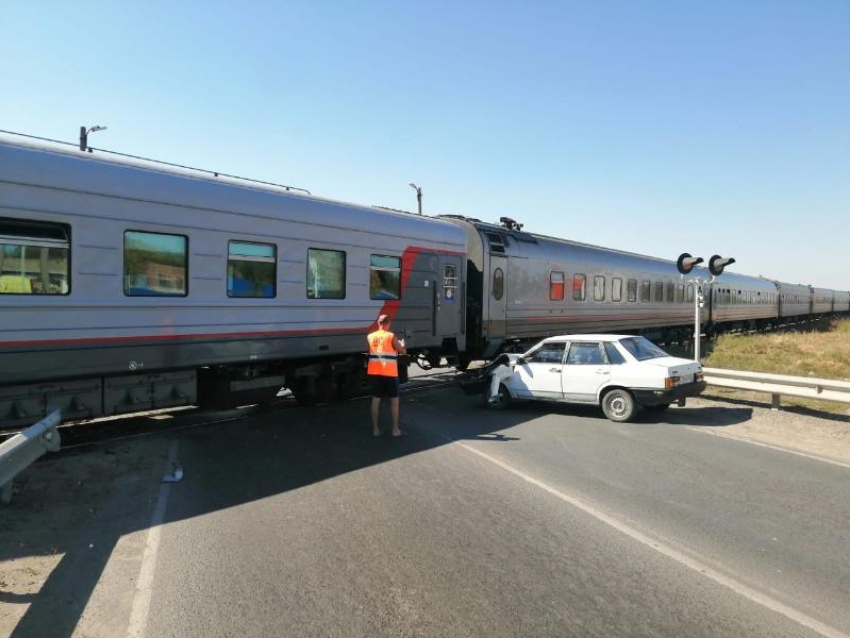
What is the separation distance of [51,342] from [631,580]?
21.5ft

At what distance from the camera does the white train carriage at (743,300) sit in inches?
1166

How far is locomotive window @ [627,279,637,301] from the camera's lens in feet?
68.6

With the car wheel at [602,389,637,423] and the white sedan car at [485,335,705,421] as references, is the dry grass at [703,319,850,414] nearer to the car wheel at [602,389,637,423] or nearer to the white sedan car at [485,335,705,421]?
the white sedan car at [485,335,705,421]

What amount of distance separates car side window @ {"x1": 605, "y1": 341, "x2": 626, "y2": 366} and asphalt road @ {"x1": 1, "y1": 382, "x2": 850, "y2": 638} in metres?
2.17

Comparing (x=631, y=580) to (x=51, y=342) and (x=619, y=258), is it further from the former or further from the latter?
(x=619, y=258)

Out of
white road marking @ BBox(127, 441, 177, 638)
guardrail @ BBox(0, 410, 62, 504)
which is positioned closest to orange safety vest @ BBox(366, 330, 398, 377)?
white road marking @ BBox(127, 441, 177, 638)

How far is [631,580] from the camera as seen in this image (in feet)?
13.5

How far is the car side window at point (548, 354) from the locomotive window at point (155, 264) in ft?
19.9

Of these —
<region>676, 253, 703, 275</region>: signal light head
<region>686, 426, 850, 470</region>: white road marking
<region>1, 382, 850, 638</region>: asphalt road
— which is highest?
<region>676, 253, 703, 275</region>: signal light head

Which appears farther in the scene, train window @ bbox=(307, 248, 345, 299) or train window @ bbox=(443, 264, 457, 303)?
train window @ bbox=(443, 264, 457, 303)

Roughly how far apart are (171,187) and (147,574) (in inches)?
216

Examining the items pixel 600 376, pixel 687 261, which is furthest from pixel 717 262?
pixel 600 376

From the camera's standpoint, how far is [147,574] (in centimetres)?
423

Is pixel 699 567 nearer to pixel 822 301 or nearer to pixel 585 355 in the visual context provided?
pixel 585 355
